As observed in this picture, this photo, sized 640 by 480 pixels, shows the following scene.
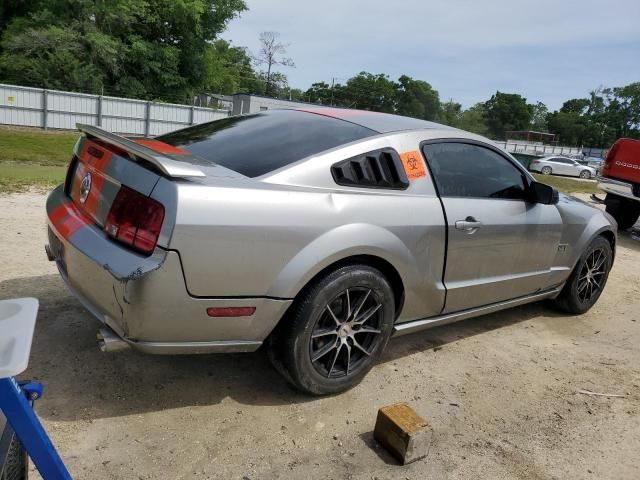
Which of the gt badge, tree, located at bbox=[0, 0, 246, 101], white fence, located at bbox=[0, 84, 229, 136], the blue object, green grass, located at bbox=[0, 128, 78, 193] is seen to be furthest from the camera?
tree, located at bbox=[0, 0, 246, 101]

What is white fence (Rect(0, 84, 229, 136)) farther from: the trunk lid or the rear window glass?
the rear window glass

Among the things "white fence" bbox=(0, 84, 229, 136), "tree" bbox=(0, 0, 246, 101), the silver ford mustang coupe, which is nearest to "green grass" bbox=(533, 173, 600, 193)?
"white fence" bbox=(0, 84, 229, 136)

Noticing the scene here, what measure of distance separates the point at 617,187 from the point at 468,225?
7.58m

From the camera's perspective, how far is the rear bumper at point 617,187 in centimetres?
920

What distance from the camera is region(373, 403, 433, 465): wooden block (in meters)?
2.43

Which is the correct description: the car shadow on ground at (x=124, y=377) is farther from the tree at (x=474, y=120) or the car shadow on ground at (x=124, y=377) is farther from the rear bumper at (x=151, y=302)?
the tree at (x=474, y=120)

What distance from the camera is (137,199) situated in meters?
2.41

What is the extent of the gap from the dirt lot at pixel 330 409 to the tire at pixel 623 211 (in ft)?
22.9

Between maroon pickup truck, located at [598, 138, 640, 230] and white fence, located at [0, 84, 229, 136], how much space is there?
13.7m

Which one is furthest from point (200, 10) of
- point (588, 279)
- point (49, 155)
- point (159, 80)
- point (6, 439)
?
point (6, 439)

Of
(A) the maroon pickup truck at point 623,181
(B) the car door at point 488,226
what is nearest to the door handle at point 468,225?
(B) the car door at point 488,226

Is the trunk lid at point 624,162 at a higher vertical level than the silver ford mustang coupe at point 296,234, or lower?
higher

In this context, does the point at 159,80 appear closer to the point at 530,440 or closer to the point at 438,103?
the point at 530,440

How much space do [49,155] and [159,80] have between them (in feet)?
69.1
